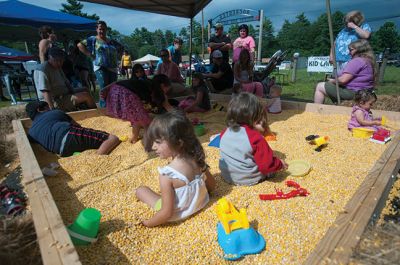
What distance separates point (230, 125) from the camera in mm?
2250

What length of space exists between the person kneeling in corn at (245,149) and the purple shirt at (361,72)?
2545 millimetres

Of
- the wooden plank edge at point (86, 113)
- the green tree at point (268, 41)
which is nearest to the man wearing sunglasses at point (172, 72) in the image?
the wooden plank edge at point (86, 113)

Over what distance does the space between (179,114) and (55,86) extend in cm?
359

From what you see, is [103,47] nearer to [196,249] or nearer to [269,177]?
[269,177]

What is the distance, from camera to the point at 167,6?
6266mm

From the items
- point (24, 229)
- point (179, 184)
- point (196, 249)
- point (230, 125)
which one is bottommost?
point (196, 249)

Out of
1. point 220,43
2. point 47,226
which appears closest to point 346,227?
point 47,226

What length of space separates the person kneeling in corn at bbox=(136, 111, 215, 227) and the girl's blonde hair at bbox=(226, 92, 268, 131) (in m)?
0.58

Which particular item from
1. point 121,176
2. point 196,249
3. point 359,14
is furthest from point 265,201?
point 359,14

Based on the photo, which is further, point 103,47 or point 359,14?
point 103,47

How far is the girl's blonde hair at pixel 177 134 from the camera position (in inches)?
65.4

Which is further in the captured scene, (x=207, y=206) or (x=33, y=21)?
(x=33, y=21)

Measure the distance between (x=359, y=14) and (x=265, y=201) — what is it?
159 inches

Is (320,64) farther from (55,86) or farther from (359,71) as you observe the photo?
(55,86)
